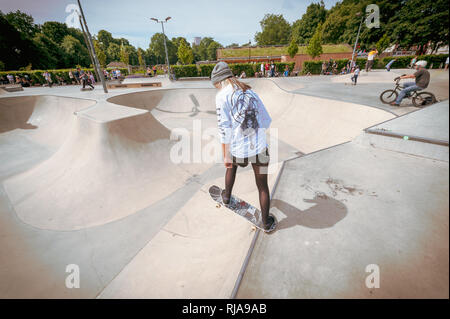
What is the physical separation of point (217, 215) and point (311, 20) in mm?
82560

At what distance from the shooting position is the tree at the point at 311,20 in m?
61.4

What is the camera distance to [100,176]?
500 cm

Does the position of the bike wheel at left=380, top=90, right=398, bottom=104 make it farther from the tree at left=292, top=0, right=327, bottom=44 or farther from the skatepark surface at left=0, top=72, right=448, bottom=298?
the tree at left=292, top=0, right=327, bottom=44

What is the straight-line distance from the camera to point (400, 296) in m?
1.34

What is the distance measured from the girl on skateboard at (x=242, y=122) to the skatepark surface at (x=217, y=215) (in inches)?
30.6

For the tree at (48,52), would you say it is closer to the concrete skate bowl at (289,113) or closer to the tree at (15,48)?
the tree at (15,48)

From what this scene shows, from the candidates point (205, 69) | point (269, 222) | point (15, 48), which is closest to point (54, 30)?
point (15, 48)

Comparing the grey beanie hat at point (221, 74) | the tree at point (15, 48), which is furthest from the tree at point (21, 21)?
the grey beanie hat at point (221, 74)

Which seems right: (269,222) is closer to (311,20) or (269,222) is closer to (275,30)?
(311,20)

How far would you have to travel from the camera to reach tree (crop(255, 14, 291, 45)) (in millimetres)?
79562

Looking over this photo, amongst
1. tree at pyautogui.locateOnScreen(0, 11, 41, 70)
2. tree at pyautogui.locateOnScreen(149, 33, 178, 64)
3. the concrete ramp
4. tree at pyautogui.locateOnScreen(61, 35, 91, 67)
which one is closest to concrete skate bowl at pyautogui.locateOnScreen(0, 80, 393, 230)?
the concrete ramp

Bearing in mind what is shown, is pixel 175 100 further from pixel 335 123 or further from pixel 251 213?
pixel 251 213

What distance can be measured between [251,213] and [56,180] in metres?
5.71
